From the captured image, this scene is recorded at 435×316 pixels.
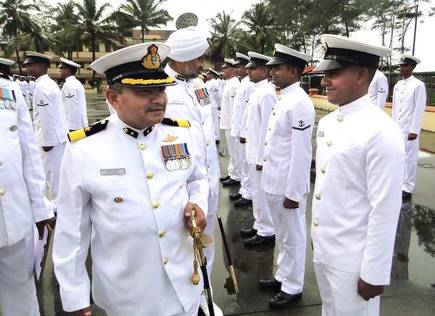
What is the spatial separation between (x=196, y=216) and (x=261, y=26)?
155 ft

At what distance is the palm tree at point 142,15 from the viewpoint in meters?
47.0

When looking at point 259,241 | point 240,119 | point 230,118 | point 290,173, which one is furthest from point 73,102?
point 290,173

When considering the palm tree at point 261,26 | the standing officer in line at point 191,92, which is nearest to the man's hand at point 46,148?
the standing officer in line at point 191,92

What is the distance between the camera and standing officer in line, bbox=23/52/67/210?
5.84 m

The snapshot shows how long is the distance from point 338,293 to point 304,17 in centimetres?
3200

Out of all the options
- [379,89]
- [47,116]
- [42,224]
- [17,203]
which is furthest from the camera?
[379,89]

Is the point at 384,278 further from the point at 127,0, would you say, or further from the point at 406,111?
the point at 127,0

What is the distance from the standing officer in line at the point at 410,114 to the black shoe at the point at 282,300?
12.7 ft

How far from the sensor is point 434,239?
191 inches

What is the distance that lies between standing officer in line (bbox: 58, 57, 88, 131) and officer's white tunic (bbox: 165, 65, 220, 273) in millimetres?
4575

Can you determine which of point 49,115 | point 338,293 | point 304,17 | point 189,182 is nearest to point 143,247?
point 189,182

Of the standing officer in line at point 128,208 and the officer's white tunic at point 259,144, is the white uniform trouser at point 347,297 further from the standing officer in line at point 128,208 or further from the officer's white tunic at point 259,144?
the officer's white tunic at point 259,144

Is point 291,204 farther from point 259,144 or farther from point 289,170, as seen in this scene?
point 259,144

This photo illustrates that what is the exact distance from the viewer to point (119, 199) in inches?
70.4
